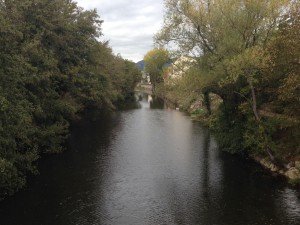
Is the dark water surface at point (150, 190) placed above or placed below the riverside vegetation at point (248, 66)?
below

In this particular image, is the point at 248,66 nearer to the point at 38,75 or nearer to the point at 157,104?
the point at 38,75

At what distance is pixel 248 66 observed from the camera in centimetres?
2664

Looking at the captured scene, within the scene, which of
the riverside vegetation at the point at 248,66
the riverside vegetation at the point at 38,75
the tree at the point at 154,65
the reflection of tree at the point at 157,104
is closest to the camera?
the riverside vegetation at the point at 38,75

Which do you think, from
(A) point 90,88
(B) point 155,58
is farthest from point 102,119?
(B) point 155,58

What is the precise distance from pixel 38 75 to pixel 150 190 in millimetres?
14629

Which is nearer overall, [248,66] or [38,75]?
[248,66]

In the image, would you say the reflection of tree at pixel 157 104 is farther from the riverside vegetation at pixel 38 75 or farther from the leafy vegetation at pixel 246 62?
the leafy vegetation at pixel 246 62

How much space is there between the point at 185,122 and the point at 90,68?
18.5 meters

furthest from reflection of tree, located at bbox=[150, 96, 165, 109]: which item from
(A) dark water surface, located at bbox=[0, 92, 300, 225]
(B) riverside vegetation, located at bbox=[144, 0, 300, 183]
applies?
(B) riverside vegetation, located at bbox=[144, 0, 300, 183]

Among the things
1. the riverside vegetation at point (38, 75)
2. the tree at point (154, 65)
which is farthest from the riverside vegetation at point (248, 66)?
the tree at point (154, 65)

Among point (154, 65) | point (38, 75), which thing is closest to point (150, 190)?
point (38, 75)

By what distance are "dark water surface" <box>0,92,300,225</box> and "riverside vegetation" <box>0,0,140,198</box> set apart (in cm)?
221

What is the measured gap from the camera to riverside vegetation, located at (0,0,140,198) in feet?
73.4

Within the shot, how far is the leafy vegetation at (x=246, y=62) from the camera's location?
84.6 feet
